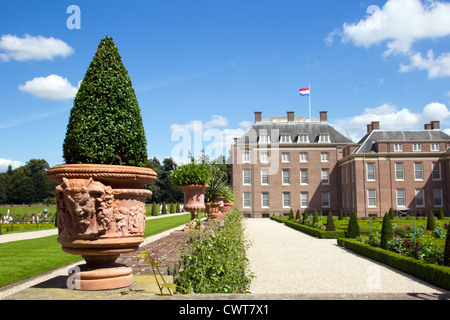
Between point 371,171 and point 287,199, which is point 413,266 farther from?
point 287,199

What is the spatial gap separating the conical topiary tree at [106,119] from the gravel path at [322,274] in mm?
4135

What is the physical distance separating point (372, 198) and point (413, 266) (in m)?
27.1

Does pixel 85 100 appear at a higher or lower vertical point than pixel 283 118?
lower

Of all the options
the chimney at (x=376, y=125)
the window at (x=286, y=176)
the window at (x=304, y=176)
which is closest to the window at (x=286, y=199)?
the window at (x=286, y=176)

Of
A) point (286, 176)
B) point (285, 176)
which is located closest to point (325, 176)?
point (286, 176)

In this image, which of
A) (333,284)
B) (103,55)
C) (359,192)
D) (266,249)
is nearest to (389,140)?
(359,192)

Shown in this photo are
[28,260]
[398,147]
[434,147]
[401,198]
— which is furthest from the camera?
[434,147]

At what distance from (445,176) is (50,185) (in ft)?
→ 213

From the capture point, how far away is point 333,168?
131ft

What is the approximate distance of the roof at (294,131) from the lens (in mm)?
39969

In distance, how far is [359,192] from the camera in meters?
34.2

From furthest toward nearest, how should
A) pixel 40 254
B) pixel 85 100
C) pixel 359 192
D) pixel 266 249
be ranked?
pixel 359 192, pixel 266 249, pixel 40 254, pixel 85 100

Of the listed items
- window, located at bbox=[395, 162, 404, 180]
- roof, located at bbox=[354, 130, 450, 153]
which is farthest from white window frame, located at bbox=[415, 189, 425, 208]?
roof, located at bbox=[354, 130, 450, 153]
